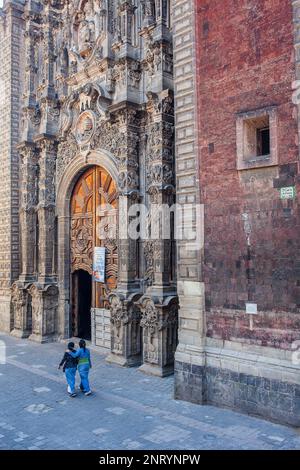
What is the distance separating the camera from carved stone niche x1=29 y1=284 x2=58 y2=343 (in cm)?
1523

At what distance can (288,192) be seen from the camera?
772cm

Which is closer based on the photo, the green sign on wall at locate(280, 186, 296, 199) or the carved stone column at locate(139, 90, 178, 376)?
the green sign on wall at locate(280, 186, 296, 199)

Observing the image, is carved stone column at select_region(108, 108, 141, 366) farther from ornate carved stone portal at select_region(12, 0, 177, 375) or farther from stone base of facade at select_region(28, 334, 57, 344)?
stone base of facade at select_region(28, 334, 57, 344)

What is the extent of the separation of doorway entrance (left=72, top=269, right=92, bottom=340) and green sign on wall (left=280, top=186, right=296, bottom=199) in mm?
8921

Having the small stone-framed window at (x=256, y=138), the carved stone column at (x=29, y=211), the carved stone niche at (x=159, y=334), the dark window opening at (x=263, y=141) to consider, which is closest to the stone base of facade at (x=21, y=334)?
the carved stone column at (x=29, y=211)

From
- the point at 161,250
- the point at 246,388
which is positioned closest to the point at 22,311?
the point at 161,250

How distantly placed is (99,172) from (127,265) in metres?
3.60

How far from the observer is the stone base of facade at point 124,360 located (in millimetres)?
11711

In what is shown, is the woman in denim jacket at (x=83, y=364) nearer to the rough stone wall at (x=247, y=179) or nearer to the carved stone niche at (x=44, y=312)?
the rough stone wall at (x=247, y=179)

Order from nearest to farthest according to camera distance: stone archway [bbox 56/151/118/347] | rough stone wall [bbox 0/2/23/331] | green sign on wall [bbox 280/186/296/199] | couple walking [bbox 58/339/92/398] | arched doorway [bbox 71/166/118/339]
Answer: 1. green sign on wall [bbox 280/186/296/199]
2. couple walking [bbox 58/339/92/398]
3. arched doorway [bbox 71/166/118/339]
4. stone archway [bbox 56/151/118/347]
5. rough stone wall [bbox 0/2/23/331]

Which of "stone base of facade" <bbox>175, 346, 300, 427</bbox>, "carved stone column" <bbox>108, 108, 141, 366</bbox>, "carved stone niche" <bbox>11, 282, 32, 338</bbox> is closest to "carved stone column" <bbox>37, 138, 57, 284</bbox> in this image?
"carved stone niche" <bbox>11, 282, 32, 338</bbox>

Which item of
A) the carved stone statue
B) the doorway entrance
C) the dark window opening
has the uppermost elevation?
the carved stone statue
